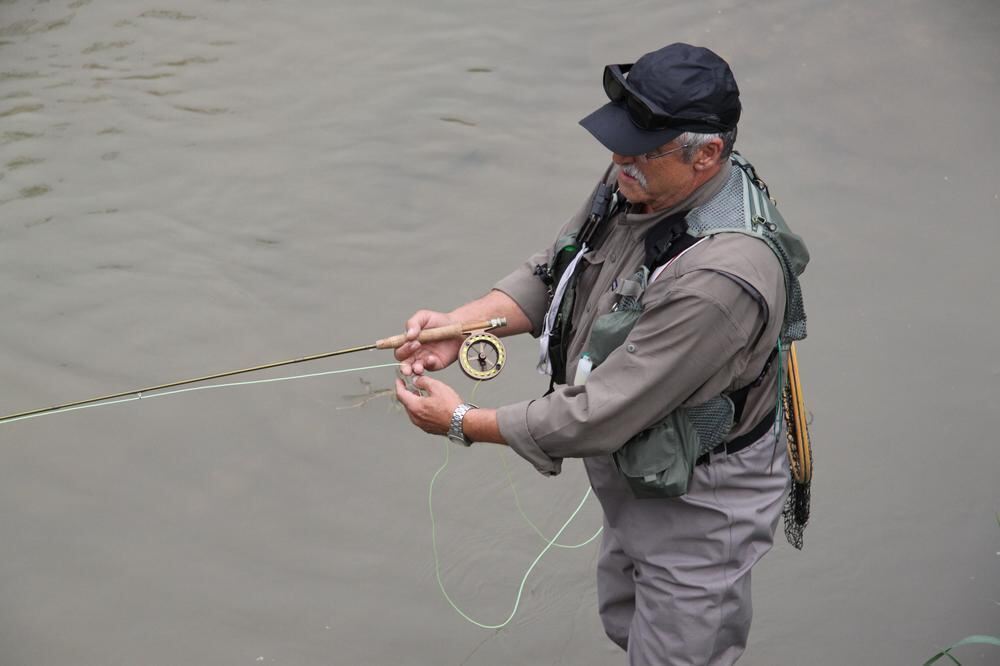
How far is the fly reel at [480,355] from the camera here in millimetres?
2643

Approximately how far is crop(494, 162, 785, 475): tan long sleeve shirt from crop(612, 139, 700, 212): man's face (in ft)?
0.10

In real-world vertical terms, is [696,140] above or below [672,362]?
above

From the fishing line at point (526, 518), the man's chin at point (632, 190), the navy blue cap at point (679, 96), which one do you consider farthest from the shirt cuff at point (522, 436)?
the fishing line at point (526, 518)

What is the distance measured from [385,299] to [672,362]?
2586mm

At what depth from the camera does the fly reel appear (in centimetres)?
264

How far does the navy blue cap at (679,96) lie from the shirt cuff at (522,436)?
606 millimetres

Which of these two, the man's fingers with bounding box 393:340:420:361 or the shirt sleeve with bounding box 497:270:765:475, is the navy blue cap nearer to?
the shirt sleeve with bounding box 497:270:765:475

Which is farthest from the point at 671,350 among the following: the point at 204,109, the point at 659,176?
the point at 204,109

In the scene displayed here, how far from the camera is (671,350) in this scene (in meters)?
2.12

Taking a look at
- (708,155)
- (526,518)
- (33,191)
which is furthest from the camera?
(33,191)

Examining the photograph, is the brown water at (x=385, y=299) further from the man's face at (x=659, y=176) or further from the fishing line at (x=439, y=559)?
the man's face at (x=659, y=176)

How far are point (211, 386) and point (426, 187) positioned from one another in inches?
61.5

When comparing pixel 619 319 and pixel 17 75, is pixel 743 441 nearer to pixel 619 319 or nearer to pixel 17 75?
pixel 619 319

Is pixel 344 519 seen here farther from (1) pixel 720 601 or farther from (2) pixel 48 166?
(2) pixel 48 166
